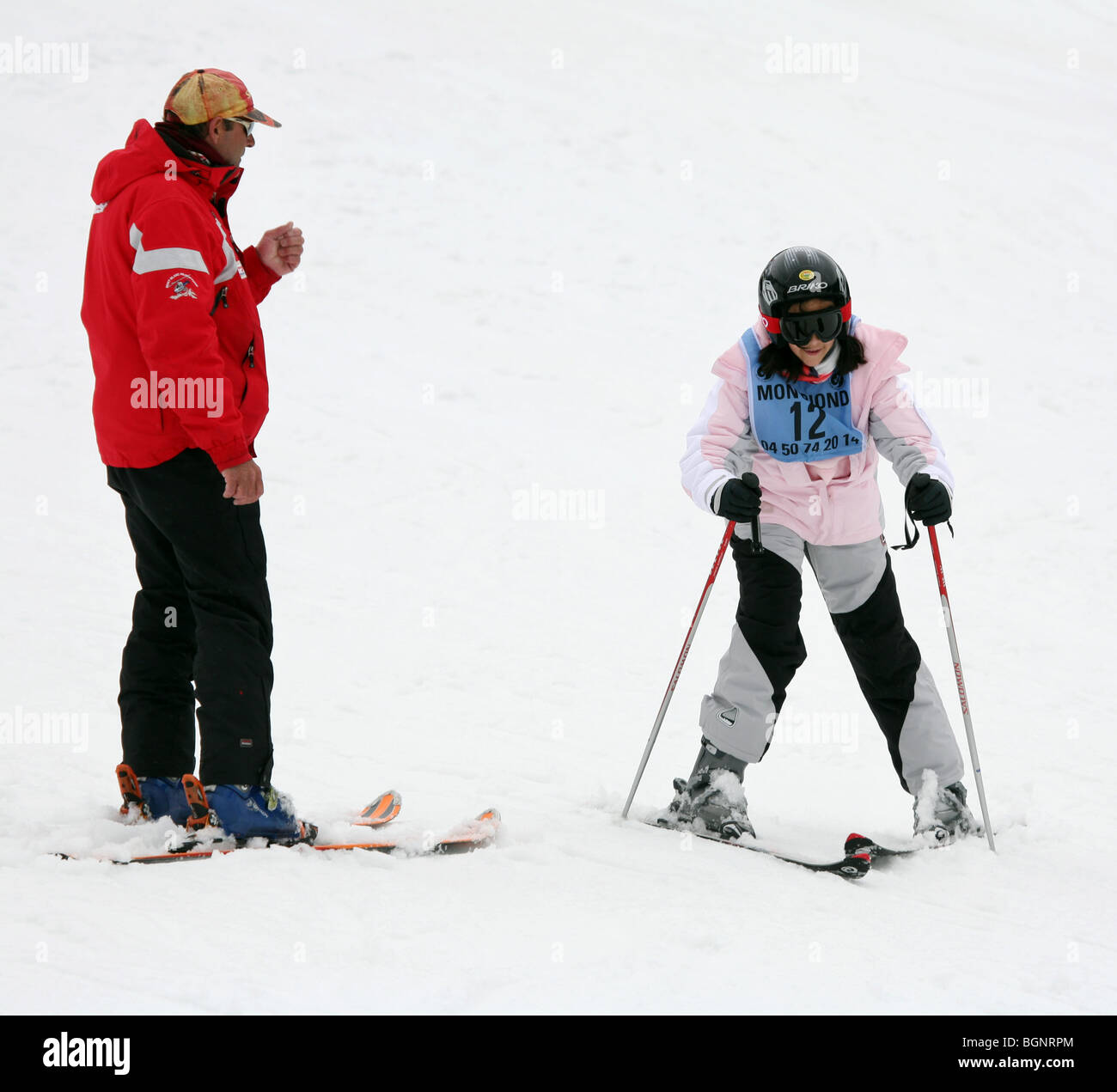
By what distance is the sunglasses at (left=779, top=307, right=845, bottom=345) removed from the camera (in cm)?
396

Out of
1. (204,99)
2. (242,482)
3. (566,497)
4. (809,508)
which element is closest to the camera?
(242,482)

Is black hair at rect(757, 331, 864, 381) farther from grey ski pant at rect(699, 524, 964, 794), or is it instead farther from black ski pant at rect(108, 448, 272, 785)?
black ski pant at rect(108, 448, 272, 785)

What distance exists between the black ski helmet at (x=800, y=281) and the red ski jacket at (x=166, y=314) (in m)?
1.77

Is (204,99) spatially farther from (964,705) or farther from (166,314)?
(964,705)

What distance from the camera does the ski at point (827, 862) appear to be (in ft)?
12.1

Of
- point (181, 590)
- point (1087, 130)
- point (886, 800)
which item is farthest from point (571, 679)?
point (1087, 130)

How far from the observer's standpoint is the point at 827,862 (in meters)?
3.83

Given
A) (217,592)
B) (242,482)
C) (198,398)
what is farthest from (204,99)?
(217,592)

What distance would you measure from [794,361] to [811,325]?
17cm

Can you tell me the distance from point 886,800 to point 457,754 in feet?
6.55

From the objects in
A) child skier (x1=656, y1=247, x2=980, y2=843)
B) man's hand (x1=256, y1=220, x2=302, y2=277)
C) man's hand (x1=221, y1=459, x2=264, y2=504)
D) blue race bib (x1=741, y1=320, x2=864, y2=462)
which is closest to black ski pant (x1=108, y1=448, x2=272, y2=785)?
man's hand (x1=221, y1=459, x2=264, y2=504)

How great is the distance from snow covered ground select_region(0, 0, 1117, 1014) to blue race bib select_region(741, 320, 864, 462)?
1445 millimetres

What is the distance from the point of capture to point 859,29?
17500mm
